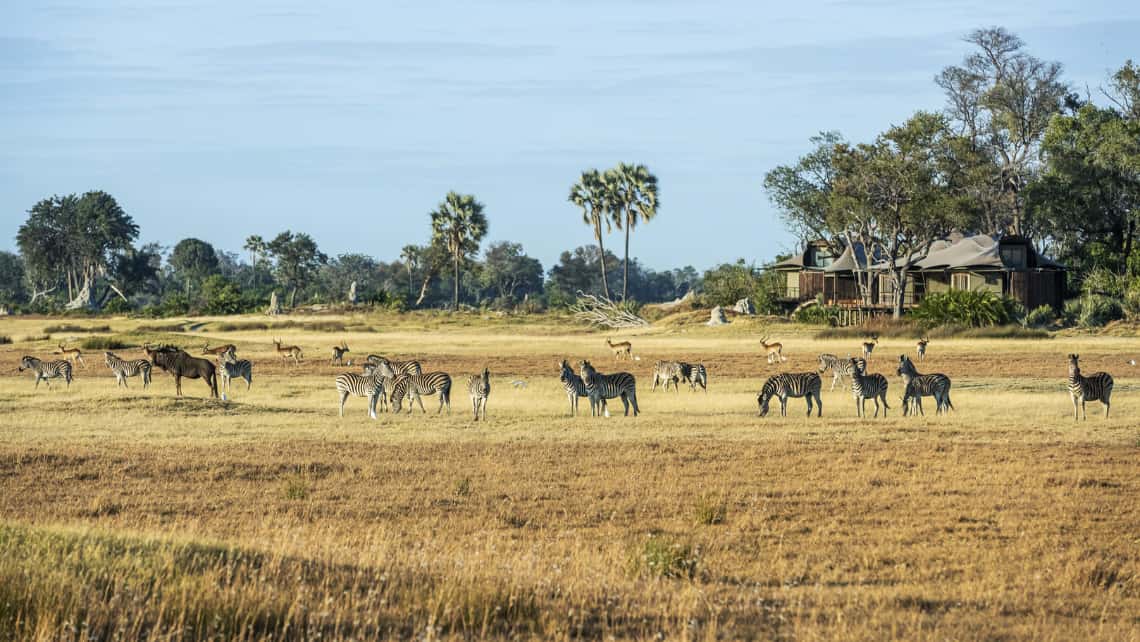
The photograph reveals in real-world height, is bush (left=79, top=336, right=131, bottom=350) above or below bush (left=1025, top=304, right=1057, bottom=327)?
below

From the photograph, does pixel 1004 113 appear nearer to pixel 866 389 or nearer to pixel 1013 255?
pixel 1013 255

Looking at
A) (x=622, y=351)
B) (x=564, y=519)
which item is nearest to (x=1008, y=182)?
(x=622, y=351)

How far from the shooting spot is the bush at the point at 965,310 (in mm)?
60500

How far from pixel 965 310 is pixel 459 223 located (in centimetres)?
4889

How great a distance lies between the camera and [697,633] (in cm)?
887

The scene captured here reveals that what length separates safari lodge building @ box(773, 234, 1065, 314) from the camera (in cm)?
7019

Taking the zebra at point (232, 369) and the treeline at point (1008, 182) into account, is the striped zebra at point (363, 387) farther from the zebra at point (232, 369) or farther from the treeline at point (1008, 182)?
the treeline at point (1008, 182)

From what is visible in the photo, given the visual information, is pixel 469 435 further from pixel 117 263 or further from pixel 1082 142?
pixel 117 263

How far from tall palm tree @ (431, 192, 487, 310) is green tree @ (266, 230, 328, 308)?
81.0 ft

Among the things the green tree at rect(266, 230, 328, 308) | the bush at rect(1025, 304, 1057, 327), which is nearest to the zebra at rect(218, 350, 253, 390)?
the bush at rect(1025, 304, 1057, 327)

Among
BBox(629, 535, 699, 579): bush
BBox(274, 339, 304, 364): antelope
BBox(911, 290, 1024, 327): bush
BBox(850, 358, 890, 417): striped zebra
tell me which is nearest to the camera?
BBox(629, 535, 699, 579): bush

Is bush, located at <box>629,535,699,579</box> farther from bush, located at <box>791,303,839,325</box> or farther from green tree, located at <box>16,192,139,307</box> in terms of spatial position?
green tree, located at <box>16,192,139,307</box>

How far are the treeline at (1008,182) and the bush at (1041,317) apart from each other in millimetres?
1277

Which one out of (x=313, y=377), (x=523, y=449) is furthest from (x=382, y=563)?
(x=313, y=377)
